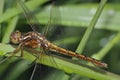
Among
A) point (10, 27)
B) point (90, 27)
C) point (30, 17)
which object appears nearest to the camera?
point (90, 27)

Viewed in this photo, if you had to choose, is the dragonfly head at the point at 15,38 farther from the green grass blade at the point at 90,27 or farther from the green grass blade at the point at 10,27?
the green grass blade at the point at 90,27

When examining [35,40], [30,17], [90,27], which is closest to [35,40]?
[35,40]

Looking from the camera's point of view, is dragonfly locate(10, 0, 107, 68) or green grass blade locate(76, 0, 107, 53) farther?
dragonfly locate(10, 0, 107, 68)

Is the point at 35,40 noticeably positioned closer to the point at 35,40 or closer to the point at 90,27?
the point at 35,40

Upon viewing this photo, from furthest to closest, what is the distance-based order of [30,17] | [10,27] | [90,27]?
[30,17]
[10,27]
[90,27]

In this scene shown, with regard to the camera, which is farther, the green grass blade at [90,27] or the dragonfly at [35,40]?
the dragonfly at [35,40]

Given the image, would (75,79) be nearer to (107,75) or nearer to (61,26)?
(107,75)

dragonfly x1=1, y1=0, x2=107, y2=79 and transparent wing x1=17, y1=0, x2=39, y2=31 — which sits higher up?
transparent wing x1=17, y1=0, x2=39, y2=31

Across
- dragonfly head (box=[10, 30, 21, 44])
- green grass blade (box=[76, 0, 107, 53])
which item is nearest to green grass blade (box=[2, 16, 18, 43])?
dragonfly head (box=[10, 30, 21, 44])

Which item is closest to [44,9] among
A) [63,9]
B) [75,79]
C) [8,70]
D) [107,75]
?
[63,9]

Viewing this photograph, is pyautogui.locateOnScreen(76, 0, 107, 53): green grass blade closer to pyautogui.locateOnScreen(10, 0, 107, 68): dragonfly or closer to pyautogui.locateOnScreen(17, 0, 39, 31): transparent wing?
pyautogui.locateOnScreen(10, 0, 107, 68): dragonfly

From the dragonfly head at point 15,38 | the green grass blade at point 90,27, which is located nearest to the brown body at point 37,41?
the dragonfly head at point 15,38
